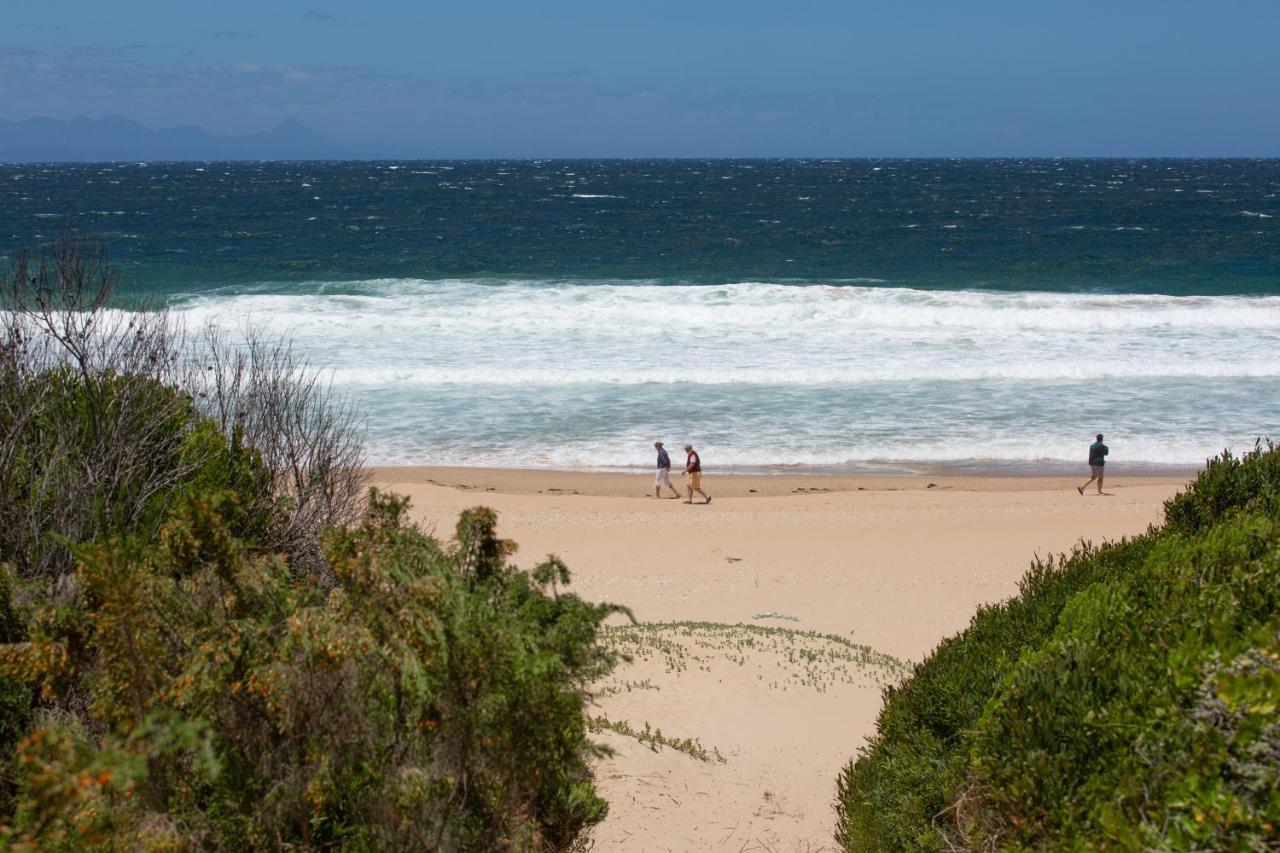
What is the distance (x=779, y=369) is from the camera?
30562mm

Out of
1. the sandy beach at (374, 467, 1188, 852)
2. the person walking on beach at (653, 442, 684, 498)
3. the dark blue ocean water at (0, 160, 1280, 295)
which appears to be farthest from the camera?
the dark blue ocean water at (0, 160, 1280, 295)

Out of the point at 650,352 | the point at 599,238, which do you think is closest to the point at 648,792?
the point at 650,352

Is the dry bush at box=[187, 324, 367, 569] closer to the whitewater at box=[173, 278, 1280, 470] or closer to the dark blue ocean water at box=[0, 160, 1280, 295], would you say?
the whitewater at box=[173, 278, 1280, 470]

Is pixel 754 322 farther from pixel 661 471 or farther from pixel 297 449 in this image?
pixel 297 449

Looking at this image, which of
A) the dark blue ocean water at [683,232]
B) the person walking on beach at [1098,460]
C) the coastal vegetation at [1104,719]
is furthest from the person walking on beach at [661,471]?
the dark blue ocean water at [683,232]

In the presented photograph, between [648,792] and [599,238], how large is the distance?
54582 mm

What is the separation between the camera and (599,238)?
61.3m

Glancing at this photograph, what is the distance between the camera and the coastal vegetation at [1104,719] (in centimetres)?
A: 397

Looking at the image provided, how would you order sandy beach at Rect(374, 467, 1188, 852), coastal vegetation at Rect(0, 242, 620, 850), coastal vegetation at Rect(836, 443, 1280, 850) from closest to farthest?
coastal vegetation at Rect(836, 443, 1280, 850)
coastal vegetation at Rect(0, 242, 620, 850)
sandy beach at Rect(374, 467, 1188, 852)

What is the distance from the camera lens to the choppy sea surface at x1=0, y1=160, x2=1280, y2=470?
24.8m

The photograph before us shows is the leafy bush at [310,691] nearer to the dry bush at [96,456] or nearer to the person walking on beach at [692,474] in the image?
the dry bush at [96,456]

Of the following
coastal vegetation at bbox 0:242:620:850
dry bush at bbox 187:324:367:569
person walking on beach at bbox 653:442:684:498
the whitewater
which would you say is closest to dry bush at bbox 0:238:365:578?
dry bush at bbox 187:324:367:569

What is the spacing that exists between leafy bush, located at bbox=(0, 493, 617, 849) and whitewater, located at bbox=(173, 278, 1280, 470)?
712 inches

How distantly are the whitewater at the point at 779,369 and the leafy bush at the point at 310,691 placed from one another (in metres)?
18.1
